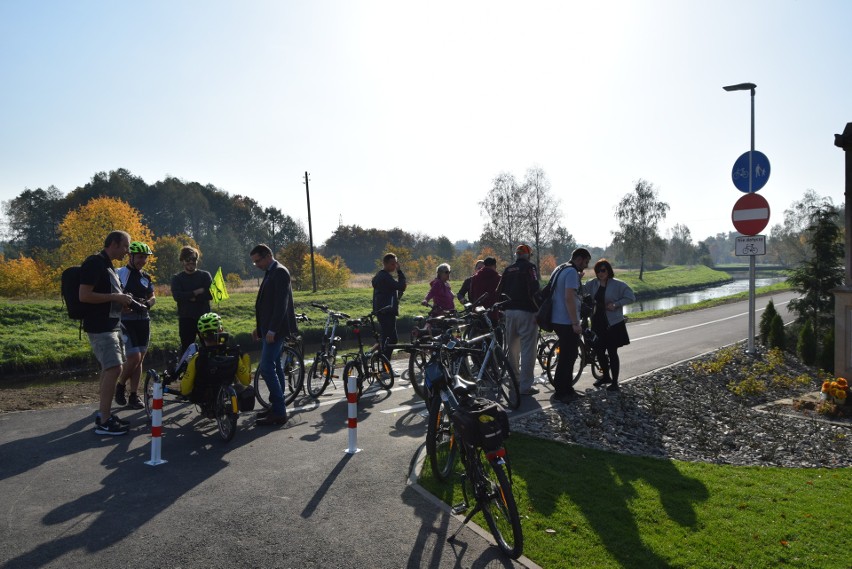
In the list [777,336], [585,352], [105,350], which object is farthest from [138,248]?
[777,336]

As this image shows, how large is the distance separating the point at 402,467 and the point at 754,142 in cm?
1055

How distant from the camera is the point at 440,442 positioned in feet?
16.8

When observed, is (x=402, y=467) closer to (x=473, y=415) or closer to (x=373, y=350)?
(x=473, y=415)

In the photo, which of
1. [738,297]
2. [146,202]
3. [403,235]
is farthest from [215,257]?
[738,297]

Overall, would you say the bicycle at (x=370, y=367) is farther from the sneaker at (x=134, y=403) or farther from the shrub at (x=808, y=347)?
the shrub at (x=808, y=347)

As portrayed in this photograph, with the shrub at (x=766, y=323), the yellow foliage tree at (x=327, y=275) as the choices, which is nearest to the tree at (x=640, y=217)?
the yellow foliage tree at (x=327, y=275)

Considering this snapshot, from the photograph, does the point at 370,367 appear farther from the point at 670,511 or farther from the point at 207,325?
the point at 670,511

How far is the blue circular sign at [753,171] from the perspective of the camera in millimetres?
11375

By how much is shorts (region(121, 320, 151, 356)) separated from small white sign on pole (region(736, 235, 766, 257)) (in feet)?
34.0

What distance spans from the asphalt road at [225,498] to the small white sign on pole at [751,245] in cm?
656

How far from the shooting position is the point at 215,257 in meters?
68.1

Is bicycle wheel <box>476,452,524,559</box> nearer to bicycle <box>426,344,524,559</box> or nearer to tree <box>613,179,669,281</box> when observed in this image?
bicycle <box>426,344,524,559</box>

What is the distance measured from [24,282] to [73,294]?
108 ft

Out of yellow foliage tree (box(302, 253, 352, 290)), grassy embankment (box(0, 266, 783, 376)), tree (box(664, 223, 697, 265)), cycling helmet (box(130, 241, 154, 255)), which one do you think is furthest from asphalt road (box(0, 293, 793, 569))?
tree (box(664, 223, 697, 265))
